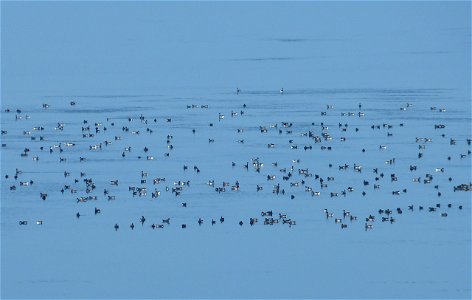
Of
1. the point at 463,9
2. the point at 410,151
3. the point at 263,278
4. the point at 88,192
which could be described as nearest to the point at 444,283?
the point at 263,278

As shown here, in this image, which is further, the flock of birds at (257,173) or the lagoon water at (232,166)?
the flock of birds at (257,173)

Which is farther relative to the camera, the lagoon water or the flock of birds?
the flock of birds

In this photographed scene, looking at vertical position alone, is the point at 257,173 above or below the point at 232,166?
below

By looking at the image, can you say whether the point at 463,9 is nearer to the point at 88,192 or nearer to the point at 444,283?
the point at 88,192
